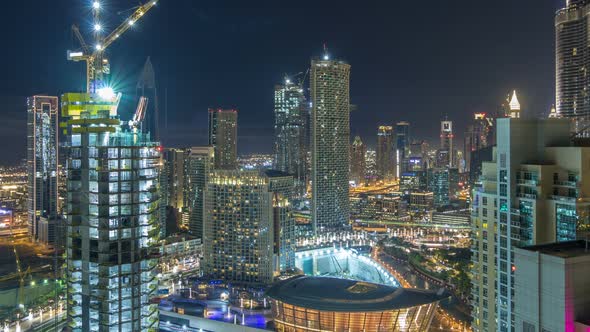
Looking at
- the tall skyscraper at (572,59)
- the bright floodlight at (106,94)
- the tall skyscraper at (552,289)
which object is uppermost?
the tall skyscraper at (572,59)

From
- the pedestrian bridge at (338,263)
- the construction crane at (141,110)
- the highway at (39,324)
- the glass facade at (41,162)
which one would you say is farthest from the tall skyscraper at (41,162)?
the construction crane at (141,110)

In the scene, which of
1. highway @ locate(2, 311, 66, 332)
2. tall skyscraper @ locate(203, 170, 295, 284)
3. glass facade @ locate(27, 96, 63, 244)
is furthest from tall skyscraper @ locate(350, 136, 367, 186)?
highway @ locate(2, 311, 66, 332)

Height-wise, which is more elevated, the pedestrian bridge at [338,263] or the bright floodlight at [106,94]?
the bright floodlight at [106,94]

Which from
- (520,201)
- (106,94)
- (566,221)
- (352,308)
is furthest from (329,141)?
(566,221)

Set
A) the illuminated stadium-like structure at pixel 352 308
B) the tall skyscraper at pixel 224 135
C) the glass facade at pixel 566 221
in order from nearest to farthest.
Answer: the glass facade at pixel 566 221 < the illuminated stadium-like structure at pixel 352 308 < the tall skyscraper at pixel 224 135

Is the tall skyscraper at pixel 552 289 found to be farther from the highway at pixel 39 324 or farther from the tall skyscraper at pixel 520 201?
the highway at pixel 39 324

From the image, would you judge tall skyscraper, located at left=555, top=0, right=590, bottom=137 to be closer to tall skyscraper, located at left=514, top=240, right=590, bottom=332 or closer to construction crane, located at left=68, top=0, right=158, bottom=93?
construction crane, located at left=68, top=0, right=158, bottom=93

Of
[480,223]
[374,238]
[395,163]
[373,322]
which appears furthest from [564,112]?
[395,163]
